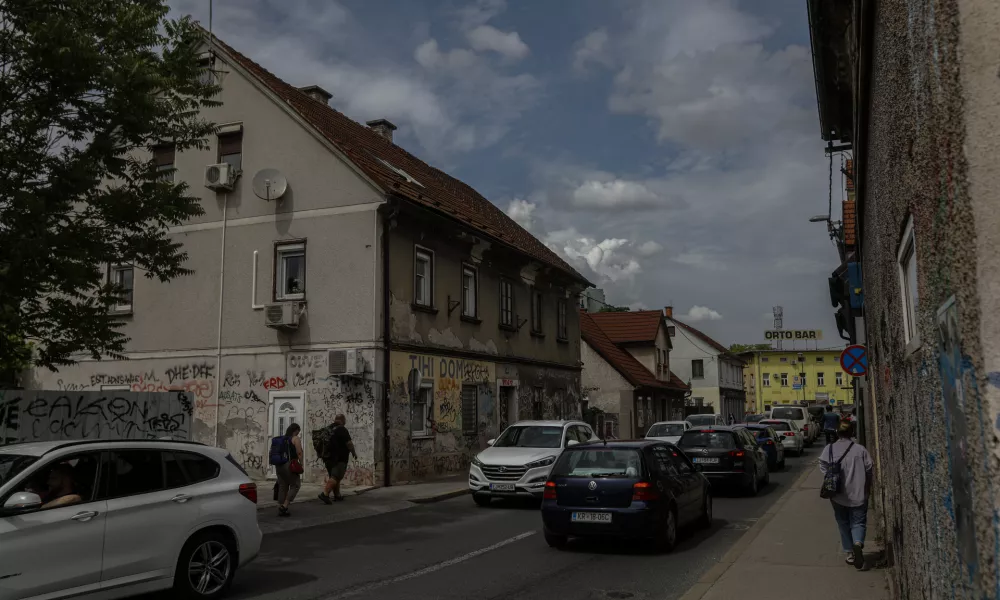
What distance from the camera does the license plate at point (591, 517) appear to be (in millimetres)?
10867

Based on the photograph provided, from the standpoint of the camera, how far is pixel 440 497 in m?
18.3

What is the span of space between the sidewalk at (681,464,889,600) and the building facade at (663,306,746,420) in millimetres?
50843

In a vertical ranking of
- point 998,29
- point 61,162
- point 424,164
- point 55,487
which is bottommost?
point 55,487

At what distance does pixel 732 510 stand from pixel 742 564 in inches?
267

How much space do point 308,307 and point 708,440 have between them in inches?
402

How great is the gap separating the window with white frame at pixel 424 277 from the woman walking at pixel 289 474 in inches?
297

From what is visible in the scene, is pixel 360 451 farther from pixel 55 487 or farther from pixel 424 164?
pixel 424 164

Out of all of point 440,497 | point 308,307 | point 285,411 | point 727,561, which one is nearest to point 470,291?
point 308,307

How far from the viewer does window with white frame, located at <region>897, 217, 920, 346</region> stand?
405 cm

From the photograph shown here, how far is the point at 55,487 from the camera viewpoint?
23.8 feet

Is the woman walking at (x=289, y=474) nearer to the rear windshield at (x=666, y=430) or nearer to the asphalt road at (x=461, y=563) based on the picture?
the asphalt road at (x=461, y=563)

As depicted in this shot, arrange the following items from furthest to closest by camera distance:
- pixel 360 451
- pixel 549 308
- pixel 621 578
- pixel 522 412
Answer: pixel 549 308 → pixel 522 412 → pixel 360 451 → pixel 621 578

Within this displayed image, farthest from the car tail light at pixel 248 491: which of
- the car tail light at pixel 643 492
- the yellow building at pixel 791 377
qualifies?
the yellow building at pixel 791 377

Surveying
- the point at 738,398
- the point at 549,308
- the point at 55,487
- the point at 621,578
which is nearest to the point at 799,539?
the point at 621,578
